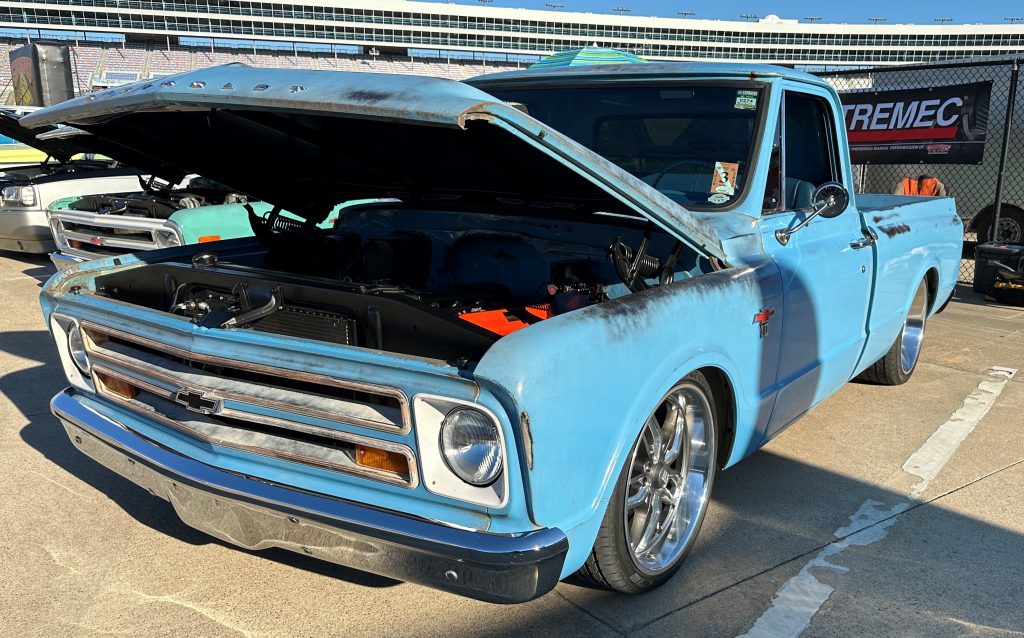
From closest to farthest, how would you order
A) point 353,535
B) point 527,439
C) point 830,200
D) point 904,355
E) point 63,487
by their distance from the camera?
point 527,439 < point 353,535 < point 830,200 < point 63,487 < point 904,355

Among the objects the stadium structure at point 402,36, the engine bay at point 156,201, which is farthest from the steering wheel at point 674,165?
the stadium structure at point 402,36

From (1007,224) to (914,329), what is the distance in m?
7.75

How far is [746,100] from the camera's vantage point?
3492 mm

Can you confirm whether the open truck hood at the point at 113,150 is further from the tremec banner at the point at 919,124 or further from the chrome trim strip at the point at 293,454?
the tremec banner at the point at 919,124

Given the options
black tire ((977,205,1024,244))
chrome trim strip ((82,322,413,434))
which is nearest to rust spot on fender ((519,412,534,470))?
chrome trim strip ((82,322,413,434))

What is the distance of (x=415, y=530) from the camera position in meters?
2.21

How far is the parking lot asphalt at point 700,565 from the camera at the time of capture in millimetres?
2670

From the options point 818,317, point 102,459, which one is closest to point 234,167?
point 102,459

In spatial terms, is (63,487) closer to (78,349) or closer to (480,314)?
(78,349)

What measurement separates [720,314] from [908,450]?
203 cm

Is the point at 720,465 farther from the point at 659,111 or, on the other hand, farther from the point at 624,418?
the point at 659,111

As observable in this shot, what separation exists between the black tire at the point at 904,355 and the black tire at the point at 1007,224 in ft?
23.0

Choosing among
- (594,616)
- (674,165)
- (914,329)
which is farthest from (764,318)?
(914,329)

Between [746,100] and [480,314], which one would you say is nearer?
[480,314]
